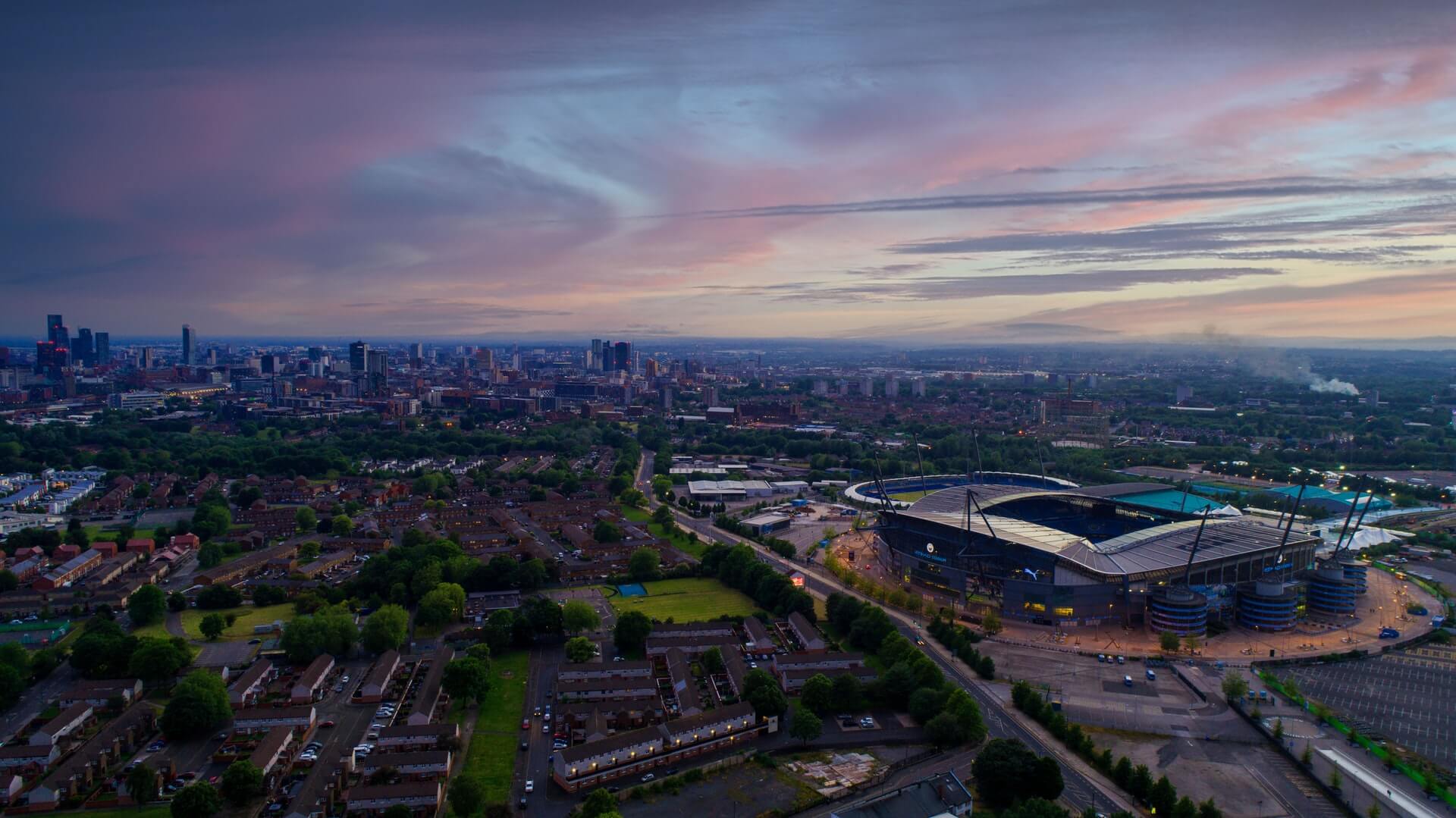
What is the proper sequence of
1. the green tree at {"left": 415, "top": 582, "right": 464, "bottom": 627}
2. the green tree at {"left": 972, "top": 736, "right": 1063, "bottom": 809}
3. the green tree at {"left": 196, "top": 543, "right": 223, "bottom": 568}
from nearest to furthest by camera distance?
1. the green tree at {"left": 972, "top": 736, "right": 1063, "bottom": 809}
2. the green tree at {"left": 415, "top": 582, "right": 464, "bottom": 627}
3. the green tree at {"left": 196, "top": 543, "right": 223, "bottom": 568}

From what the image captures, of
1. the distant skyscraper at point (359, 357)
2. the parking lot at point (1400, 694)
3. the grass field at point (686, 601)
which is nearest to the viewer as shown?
the parking lot at point (1400, 694)

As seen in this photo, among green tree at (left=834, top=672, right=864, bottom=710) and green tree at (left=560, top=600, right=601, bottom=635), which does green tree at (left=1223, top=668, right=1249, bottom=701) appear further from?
green tree at (left=560, top=600, right=601, bottom=635)

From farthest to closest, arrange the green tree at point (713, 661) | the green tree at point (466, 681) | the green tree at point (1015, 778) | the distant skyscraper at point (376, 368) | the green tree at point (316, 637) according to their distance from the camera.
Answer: the distant skyscraper at point (376, 368) < the green tree at point (316, 637) < the green tree at point (713, 661) < the green tree at point (466, 681) < the green tree at point (1015, 778)

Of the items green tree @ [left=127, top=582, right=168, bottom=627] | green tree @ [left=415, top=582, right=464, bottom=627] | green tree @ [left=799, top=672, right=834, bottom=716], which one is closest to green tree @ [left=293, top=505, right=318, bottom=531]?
green tree @ [left=127, top=582, right=168, bottom=627]

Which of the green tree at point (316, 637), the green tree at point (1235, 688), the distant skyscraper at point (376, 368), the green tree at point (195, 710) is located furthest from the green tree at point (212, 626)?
the distant skyscraper at point (376, 368)

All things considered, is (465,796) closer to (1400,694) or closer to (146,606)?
(146,606)

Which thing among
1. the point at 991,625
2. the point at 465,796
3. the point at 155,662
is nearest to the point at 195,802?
the point at 465,796

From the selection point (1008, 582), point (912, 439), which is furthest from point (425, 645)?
point (912, 439)

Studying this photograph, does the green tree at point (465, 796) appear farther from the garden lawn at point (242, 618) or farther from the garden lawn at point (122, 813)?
the garden lawn at point (242, 618)
